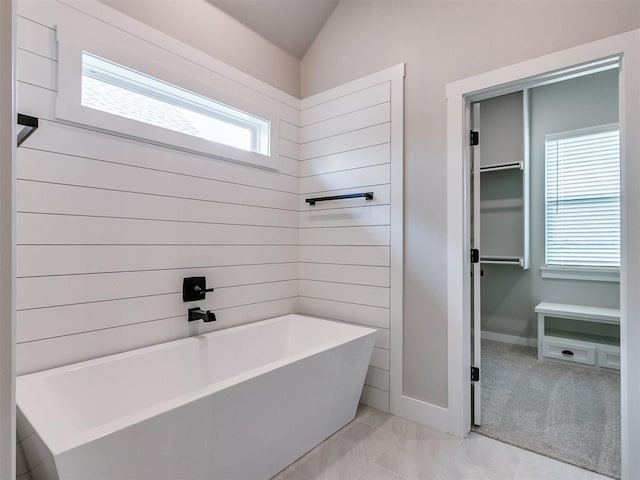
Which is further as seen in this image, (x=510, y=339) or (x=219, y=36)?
(x=510, y=339)

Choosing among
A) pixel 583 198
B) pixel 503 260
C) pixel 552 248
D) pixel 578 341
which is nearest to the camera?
pixel 578 341

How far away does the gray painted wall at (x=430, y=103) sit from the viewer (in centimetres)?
203

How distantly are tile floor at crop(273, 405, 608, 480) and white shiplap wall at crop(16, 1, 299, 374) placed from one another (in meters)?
1.01

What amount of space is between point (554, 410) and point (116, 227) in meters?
3.03

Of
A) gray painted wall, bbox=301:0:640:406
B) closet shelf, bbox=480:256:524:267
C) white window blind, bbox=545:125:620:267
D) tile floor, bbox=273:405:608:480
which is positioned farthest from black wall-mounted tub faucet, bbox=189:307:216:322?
white window blind, bbox=545:125:620:267

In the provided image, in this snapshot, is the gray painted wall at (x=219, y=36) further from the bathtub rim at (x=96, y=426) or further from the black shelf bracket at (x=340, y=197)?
the bathtub rim at (x=96, y=426)

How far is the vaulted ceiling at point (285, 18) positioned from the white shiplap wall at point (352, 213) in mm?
467

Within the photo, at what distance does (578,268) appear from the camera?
355 cm

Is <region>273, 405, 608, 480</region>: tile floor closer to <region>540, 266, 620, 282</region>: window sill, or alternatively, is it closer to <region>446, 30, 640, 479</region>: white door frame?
<region>446, 30, 640, 479</region>: white door frame

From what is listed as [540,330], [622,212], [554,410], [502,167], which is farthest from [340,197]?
[540,330]

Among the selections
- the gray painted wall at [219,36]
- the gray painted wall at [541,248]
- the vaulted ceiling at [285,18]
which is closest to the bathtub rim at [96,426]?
the gray painted wall at [219,36]

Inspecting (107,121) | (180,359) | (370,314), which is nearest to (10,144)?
(107,121)

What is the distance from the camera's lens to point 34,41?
1.60 metres

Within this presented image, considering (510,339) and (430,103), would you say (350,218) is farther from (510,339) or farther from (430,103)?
(510,339)
